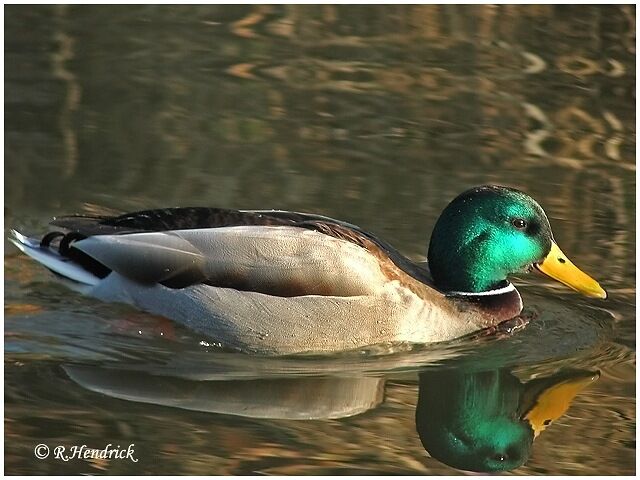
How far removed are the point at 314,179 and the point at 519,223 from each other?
8.21ft

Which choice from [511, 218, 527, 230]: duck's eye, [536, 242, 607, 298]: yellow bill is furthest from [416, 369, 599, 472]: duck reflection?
[511, 218, 527, 230]: duck's eye

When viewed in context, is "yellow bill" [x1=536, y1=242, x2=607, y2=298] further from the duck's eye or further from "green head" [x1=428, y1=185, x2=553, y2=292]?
the duck's eye

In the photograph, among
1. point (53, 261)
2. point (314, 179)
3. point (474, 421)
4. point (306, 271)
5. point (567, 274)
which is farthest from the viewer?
point (314, 179)

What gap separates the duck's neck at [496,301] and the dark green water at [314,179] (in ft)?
0.55

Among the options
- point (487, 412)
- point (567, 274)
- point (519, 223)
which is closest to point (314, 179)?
point (519, 223)

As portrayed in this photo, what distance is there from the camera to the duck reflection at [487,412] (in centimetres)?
697

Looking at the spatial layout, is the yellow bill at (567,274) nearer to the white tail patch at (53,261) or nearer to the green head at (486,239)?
the green head at (486,239)

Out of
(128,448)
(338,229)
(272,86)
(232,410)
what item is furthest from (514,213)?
(272,86)

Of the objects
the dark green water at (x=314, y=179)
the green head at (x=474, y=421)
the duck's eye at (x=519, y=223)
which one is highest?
the duck's eye at (x=519, y=223)

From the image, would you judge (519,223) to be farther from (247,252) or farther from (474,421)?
(247,252)

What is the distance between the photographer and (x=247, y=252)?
790cm

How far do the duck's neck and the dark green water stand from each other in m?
0.17

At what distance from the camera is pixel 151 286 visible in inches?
318

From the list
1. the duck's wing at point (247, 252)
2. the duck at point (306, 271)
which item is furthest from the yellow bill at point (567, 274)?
the duck's wing at point (247, 252)
